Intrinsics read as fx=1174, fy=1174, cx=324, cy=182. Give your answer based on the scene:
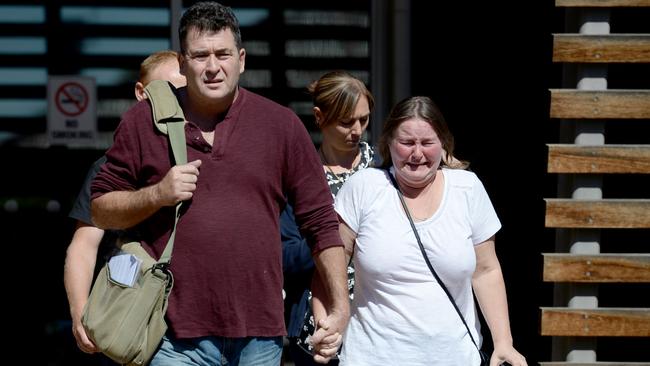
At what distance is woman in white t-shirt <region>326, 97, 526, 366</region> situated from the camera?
361 centimetres

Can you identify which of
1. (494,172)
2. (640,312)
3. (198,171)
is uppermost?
(198,171)

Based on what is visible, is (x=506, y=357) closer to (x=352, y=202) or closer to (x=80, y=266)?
(x=352, y=202)

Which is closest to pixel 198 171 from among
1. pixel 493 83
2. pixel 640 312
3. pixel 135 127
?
pixel 135 127

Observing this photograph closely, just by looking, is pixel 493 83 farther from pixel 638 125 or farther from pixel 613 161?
pixel 613 161

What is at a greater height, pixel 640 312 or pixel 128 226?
pixel 128 226

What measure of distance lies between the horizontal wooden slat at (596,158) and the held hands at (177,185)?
1.86m

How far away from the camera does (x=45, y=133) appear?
6957 mm

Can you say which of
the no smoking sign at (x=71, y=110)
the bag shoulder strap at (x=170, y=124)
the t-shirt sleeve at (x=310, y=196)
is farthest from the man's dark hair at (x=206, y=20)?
the no smoking sign at (x=71, y=110)

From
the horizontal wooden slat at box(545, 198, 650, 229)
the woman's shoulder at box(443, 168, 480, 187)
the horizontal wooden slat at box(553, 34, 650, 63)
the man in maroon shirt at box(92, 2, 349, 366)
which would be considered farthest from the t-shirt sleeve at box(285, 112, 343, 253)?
the horizontal wooden slat at box(553, 34, 650, 63)

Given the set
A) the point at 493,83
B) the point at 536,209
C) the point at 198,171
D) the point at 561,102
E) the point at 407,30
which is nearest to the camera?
the point at 198,171

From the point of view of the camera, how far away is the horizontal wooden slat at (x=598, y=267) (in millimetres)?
4590

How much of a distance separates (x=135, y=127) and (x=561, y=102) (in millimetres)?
1927

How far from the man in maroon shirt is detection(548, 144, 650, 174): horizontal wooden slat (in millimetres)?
1470

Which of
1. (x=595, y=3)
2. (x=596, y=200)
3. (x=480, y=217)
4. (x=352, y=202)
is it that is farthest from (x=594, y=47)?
(x=352, y=202)
